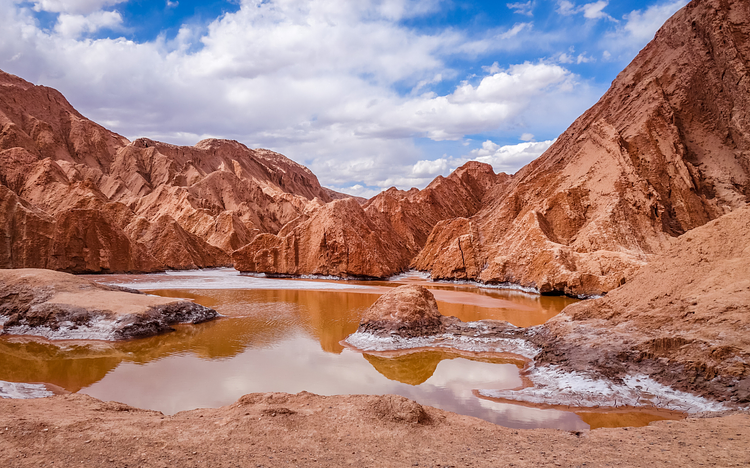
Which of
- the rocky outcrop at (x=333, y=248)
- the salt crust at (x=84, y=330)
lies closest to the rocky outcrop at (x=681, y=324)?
the salt crust at (x=84, y=330)

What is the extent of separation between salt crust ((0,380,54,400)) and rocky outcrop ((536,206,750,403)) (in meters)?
12.3

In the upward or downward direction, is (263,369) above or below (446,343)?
below

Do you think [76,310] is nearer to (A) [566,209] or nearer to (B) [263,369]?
(B) [263,369]

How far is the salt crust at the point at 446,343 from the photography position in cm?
1398

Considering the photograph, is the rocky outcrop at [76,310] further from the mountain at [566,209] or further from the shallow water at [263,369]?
the mountain at [566,209]

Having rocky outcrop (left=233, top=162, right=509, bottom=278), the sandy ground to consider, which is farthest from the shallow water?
rocky outcrop (left=233, top=162, right=509, bottom=278)

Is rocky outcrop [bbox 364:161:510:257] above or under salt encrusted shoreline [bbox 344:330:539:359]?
above

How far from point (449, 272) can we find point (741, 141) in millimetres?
25766

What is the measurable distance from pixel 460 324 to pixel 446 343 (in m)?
1.83

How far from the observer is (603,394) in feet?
30.5

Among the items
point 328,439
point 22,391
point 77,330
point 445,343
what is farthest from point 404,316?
point 77,330

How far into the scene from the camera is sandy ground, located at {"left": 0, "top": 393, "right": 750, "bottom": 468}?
521cm

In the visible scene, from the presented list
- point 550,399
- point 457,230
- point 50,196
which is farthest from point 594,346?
point 50,196

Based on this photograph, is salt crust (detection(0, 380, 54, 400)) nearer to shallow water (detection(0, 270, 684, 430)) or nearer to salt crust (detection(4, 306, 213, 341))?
shallow water (detection(0, 270, 684, 430))
